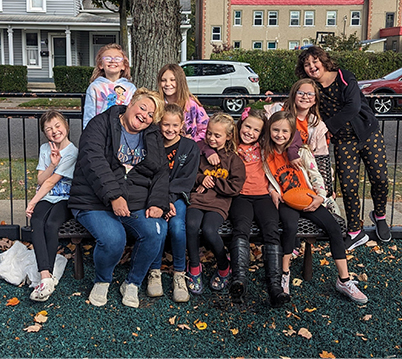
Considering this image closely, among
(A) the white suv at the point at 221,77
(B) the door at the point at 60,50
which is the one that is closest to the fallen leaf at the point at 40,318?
(A) the white suv at the point at 221,77

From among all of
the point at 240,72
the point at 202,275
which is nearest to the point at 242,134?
the point at 202,275

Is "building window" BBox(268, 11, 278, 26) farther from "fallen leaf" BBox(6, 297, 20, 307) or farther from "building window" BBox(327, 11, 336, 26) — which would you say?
"fallen leaf" BBox(6, 297, 20, 307)

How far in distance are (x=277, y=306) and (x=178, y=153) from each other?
141 centimetres

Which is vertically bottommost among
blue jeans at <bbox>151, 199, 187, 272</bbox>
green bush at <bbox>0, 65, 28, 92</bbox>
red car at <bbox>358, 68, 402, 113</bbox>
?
blue jeans at <bbox>151, 199, 187, 272</bbox>

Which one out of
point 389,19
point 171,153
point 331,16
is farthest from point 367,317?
point 389,19

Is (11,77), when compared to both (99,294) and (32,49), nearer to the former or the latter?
(32,49)

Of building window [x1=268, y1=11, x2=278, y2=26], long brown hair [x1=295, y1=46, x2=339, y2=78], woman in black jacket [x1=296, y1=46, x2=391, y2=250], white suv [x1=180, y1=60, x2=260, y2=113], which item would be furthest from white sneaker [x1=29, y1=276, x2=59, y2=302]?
building window [x1=268, y1=11, x2=278, y2=26]

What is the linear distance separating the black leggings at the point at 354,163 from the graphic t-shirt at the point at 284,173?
0.54m

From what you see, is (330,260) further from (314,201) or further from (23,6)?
(23,6)

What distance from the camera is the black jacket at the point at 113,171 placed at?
12.0 ft

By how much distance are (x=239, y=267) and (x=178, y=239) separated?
1.65 feet

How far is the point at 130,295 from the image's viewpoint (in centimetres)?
366

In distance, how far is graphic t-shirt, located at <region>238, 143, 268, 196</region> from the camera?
4.13 metres

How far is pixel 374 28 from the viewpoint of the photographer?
46.3m
